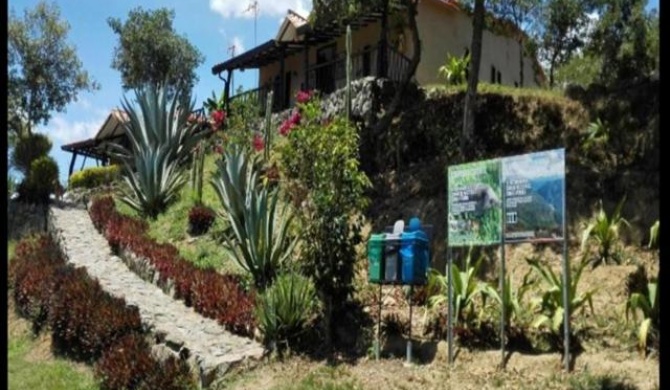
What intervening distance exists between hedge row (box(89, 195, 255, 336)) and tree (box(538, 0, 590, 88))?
1602 cm

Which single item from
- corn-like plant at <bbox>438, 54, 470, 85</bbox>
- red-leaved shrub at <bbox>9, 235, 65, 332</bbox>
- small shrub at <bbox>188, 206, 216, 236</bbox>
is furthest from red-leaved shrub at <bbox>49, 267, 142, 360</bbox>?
A: corn-like plant at <bbox>438, 54, 470, 85</bbox>

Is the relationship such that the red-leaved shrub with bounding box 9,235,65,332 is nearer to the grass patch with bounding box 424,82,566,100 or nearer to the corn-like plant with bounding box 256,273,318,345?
the corn-like plant with bounding box 256,273,318,345

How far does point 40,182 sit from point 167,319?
39.9 feet

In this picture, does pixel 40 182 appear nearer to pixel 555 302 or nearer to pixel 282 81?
pixel 282 81

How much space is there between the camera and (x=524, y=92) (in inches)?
712

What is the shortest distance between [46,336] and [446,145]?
8169 mm

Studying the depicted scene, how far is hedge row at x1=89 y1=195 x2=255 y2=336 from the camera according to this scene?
10.4m

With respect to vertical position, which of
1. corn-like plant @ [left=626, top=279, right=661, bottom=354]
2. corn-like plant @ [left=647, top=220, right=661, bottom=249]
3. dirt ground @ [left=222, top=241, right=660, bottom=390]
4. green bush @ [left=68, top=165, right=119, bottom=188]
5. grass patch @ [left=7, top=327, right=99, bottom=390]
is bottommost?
grass patch @ [left=7, top=327, right=99, bottom=390]

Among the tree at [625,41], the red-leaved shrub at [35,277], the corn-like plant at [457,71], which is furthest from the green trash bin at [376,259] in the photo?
the corn-like plant at [457,71]

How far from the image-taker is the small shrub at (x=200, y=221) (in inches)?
627

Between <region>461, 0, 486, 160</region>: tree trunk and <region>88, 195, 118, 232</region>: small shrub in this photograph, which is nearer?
<region>461, 0, 486, 160</region>: tree trunk

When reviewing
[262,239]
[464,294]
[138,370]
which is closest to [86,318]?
[138,370]

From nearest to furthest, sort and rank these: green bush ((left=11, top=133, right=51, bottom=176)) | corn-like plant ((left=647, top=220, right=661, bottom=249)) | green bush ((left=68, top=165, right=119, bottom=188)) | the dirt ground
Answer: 1. the dirt ground
2. corn-like plant ((left=647, top=220, right=661, bottom=249))
3. green bush ((left=68, top=165, right=119, bottom=188))
4. green bush ((left=11, top=133, right=51, bottom=176))
